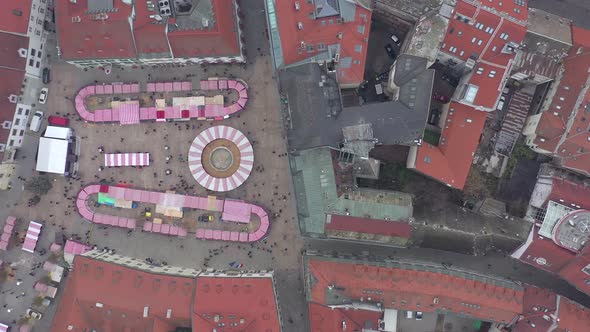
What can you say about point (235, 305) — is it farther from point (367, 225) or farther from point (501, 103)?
point (501, 103)

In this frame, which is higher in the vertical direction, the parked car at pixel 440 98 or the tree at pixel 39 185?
the parked car at pixel 440 98

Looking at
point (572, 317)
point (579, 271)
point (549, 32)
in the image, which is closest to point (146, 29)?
point (549, 32)

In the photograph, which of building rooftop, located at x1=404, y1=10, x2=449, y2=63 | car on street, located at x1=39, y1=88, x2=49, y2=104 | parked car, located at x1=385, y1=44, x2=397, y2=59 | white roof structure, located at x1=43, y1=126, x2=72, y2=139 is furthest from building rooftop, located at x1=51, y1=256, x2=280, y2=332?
parked car, located at x1=385, y1=44, x2=397, y2=59

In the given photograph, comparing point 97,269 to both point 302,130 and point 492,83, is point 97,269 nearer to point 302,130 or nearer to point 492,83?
point 302,130

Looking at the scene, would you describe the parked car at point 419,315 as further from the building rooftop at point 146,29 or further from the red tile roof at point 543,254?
the building rooftop at point 146,29

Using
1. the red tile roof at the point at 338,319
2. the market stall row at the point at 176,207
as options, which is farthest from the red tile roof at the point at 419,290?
the market stall row at the point at 176,207

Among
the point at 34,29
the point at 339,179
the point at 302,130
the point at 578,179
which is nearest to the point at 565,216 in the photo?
the point at 578,179
